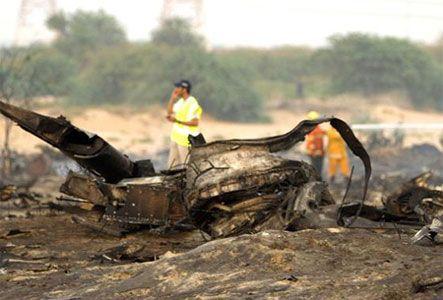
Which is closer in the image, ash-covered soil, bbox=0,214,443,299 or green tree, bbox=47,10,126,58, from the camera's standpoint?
ash-covered soil, bbox=0,214,443,299

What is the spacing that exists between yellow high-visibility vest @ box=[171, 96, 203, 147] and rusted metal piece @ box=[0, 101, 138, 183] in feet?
8.07

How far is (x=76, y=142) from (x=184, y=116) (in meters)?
3.16

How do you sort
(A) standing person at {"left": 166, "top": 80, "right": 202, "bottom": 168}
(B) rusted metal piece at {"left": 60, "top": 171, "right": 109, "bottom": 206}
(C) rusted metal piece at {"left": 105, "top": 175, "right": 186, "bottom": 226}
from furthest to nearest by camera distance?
(A) standing person at {"left": 166, "top": 80, "right": 202, "bottom": 168}
(B) rusted metal piece at {"left": 60, "top": 171, "right": 109, "bottom": 206}
(C) rusted metal piece at {"left": 105, "top": 175, "right": 186, "bottom": 226}

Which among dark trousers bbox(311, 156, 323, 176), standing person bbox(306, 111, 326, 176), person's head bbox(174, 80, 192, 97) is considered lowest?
dark trousers bbox(311, 156, 323, 176)

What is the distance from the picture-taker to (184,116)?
38.0 ft

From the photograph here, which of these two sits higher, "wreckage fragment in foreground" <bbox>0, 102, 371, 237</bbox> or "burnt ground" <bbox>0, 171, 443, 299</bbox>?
"wreckage fragment in foreground" <bbox>0, 102, 371, 237</bbox>

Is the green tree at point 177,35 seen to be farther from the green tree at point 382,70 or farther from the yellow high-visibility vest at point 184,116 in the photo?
the yellow high-visibility vest at point 184,116

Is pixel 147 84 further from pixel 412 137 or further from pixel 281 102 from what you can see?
pixel 412 137

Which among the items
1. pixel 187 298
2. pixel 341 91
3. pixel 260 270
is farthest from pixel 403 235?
→ pixel 341 91

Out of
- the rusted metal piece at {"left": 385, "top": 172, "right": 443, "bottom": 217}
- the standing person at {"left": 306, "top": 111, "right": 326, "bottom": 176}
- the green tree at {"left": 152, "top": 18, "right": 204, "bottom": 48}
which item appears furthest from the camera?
the green tree at {"left": 152, "top": 18, "right": 204, "bottom": 48}

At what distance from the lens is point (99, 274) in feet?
21.5

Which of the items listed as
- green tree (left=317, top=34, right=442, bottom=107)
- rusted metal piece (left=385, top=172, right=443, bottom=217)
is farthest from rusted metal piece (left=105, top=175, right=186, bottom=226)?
green tree (left=317, top=34, right=442, bottom=107)

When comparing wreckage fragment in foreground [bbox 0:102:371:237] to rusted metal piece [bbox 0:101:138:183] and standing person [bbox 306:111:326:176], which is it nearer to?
rusted metal piece [bbox 0:101:138:183]

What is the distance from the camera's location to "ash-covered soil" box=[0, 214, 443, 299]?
212 inches
